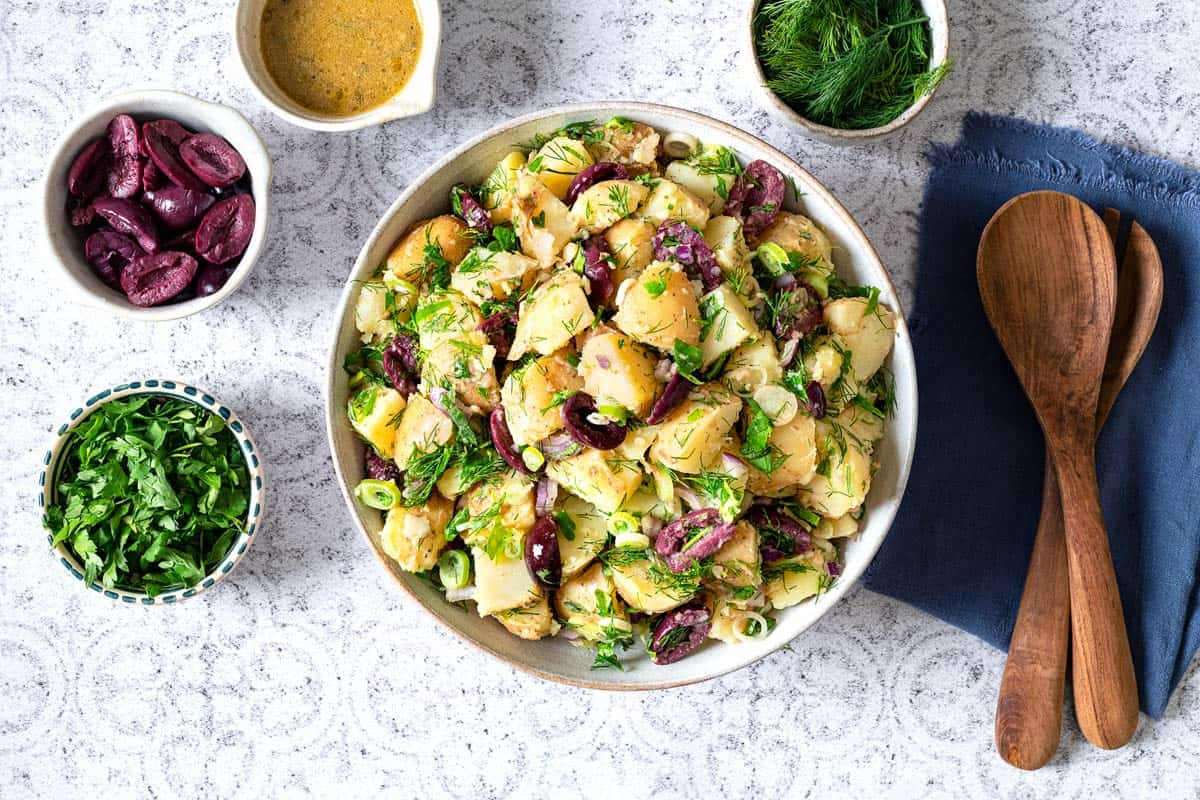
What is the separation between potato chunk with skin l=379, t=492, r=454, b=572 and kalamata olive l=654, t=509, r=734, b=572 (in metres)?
0.49

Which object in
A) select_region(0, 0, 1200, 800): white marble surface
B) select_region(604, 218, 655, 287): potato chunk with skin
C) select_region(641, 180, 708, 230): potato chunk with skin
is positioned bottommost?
select_region(0, 0, 1200, 800): white marble surface

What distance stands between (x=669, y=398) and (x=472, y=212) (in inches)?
25.7

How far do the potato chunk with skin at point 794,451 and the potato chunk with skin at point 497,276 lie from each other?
613 mm

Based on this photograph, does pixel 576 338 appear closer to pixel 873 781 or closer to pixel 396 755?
pixel 396 755

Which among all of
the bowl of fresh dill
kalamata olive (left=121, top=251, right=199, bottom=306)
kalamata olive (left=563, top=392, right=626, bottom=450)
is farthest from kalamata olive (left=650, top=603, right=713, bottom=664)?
kalamata olive (left=121, top=251, right=199, bottom=306)

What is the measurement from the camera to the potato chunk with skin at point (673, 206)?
2082 mm

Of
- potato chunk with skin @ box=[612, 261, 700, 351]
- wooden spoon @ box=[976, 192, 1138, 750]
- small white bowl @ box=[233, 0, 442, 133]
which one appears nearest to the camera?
potato chunk with skin @ box=[612, 261, 700, 351]

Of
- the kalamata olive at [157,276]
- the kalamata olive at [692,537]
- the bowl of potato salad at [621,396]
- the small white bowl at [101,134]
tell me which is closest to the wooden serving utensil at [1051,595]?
the bowl of potato salad at [621,396]

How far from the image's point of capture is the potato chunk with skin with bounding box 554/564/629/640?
218cm

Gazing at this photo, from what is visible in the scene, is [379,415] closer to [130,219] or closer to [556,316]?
[556,316]

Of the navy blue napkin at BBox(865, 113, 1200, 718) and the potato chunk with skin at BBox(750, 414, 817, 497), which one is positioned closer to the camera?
the potato chunk with skin at BBox(750, 414, 817, 497)

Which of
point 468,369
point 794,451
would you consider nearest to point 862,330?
point 794,451

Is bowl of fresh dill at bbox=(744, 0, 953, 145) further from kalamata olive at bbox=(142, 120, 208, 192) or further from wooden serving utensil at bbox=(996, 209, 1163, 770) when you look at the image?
kalamata olive at bbox=(142, 120, 208, 192)

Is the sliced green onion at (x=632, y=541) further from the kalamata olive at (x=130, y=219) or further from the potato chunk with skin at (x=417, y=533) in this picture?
the kalamata olive at (x=130, y=219)
